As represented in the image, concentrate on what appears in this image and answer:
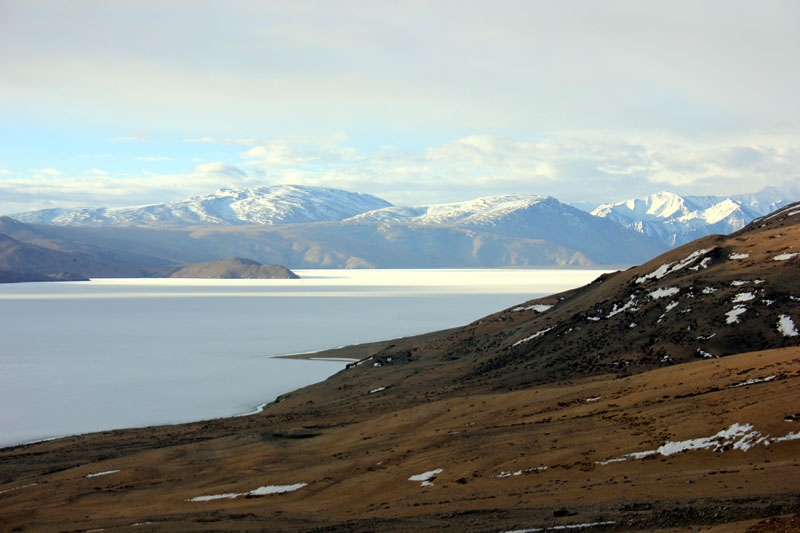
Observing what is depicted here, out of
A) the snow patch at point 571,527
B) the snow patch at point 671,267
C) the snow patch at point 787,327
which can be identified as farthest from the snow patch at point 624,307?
the snow patch at point 571,527

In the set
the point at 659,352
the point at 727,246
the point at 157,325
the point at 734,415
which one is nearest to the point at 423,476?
the point at 734,415

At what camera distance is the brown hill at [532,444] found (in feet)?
87.0

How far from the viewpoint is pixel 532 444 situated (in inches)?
1395

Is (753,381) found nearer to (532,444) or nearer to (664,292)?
(532,444)

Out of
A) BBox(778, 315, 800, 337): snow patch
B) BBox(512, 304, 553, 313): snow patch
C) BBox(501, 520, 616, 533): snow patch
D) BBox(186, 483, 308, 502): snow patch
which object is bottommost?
BBox(186, 483, 308, 502): snow patch

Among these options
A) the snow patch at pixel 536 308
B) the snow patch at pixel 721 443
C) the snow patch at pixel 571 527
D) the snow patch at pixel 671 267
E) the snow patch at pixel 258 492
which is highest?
the snow patch at pixel 671 267

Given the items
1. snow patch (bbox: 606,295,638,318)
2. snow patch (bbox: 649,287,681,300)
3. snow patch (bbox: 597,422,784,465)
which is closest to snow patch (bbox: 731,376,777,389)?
snow patch (bbox: 597,422,784,465)

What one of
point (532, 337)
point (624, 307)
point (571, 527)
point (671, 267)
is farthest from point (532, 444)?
point (671, 267)

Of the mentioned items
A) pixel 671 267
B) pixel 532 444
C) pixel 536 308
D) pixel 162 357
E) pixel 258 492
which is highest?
pixel 671 267

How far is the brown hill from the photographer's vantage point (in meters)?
26.5

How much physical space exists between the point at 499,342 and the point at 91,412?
35.1 metres

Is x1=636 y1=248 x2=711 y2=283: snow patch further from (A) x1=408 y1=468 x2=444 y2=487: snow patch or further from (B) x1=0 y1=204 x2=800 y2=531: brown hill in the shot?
(A) x1=408 y1=468 x2=444 y2=487: snow patch

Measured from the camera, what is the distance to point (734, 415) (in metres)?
32.1

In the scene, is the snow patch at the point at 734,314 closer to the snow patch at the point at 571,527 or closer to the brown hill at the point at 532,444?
the brown hill at the point at 532,444
